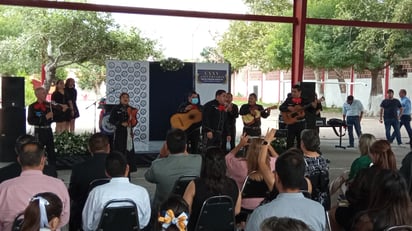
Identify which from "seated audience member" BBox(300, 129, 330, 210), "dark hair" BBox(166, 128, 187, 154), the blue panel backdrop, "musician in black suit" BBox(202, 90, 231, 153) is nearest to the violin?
"musician in black suit" BBox(202, 90, 231, 153)

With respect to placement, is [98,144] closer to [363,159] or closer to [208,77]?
[363,159]

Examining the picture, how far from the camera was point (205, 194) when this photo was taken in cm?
353

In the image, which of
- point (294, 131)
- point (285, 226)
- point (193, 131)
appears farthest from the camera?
point (193, 131)

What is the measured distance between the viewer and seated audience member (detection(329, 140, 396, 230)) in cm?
357

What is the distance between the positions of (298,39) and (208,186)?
886cm

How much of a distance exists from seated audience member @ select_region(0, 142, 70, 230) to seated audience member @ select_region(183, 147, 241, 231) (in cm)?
84

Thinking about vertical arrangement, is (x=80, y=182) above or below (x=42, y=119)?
below

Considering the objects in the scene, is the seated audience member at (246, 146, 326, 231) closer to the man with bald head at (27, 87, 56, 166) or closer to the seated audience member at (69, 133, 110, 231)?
the seated audience member at (69, 133, 110, 231)

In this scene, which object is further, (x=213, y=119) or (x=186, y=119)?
(x=186, y=119)

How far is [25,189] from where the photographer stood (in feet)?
10.6

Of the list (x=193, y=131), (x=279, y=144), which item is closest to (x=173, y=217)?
(x=193, y=131)

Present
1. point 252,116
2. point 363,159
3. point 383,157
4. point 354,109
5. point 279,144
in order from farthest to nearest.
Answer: point 354,109
point 279,144
point 252,116
point 363,159
point 383,157

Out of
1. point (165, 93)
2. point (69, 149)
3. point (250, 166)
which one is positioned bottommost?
point (69, 149)

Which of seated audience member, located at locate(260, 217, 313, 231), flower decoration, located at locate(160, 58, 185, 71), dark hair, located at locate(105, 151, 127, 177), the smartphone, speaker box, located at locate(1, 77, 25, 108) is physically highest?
flower decoration, located at locate(160, 58, 185, 71)
